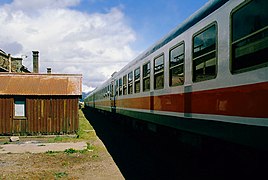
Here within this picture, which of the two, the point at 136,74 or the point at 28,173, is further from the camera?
the point at 136,74

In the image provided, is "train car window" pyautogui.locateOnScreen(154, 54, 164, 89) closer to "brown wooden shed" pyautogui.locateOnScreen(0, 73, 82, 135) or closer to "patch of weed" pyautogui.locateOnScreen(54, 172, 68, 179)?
"patch of weed" pyautogui.locateOnScreen(54, 172, 68, 179)

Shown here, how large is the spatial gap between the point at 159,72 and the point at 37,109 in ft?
28.0

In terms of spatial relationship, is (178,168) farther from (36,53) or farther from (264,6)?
(36,53)

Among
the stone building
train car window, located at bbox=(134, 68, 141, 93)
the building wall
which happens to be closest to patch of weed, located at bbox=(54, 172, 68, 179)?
train car window, located at bbox=(134, 68, 141, 93)

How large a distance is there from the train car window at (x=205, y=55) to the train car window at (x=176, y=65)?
0.73 meters

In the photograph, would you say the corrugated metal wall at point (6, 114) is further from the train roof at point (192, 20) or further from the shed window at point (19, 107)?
the train roof at point (192, 20)

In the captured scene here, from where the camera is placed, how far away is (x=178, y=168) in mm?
7750

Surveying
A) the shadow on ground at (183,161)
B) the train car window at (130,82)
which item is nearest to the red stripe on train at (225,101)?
the shadow on ground at (183,161)

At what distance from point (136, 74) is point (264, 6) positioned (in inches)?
342

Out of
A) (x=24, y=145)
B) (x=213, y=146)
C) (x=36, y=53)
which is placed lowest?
(x=24, y=145)

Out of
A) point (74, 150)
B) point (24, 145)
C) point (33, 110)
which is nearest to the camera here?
point (74, 150)

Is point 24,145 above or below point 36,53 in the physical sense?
below

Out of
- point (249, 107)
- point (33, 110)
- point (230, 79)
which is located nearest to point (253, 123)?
point (249, 107)

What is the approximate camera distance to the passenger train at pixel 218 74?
168 inches
